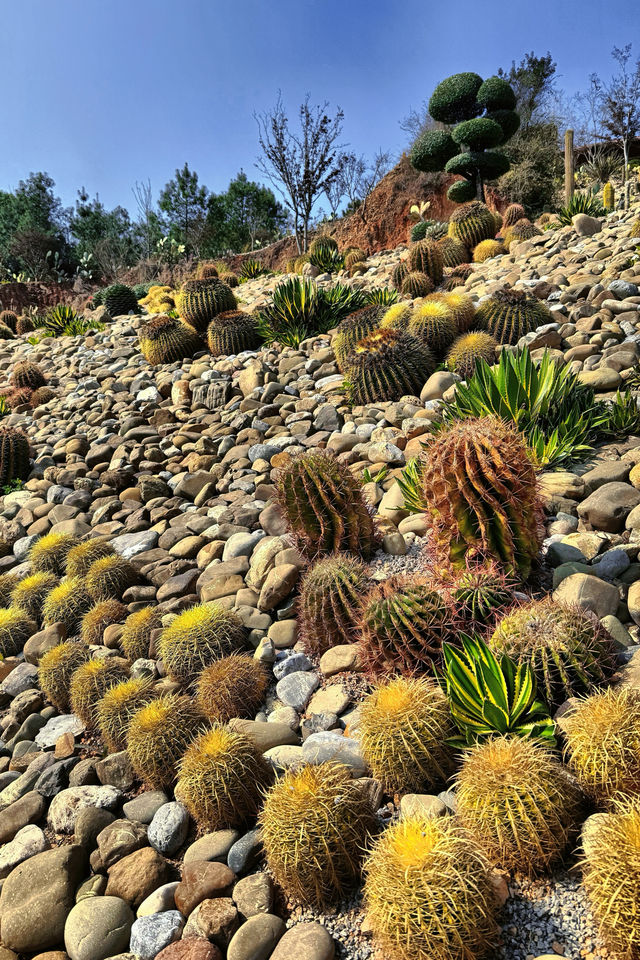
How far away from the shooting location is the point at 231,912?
240 centimetres

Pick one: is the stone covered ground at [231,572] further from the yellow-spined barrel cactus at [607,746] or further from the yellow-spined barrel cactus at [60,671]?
the yellow-spined barrel cactus at [607,746]

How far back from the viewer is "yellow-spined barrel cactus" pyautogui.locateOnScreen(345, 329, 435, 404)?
247 inches

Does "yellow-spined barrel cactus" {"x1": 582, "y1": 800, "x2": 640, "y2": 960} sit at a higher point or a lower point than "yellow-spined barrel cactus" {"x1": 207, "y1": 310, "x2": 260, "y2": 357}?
lower

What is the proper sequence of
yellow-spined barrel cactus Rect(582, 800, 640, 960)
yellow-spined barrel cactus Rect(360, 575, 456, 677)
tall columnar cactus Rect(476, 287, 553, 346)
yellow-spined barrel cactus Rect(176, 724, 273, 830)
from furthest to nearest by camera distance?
tall columnar cactus Rect(476, 287, 553, 346) → yellow-spined barrel cactus Rect(360, 575, 456, 677) → yellow-spined barrel cactus Rect(176, 724, 273, 830) → yellow-spined barrel cactus Rect(582, 800, 640, 960)

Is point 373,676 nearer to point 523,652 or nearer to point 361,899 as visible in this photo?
point 523,652

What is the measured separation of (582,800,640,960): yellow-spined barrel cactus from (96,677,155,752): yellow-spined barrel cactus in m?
2.43

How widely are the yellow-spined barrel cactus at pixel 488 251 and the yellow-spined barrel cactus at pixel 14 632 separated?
905 centimetres

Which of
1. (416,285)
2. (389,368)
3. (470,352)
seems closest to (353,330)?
(389,368)

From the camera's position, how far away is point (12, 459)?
7.52 metres

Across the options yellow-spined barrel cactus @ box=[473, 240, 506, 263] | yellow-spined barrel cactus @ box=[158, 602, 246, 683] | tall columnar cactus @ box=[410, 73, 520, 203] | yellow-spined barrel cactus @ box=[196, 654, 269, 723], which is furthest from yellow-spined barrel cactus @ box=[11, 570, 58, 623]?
tall columnar cactus @ box=[410, 73, 520, 203]

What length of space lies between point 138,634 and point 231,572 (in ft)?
2.60

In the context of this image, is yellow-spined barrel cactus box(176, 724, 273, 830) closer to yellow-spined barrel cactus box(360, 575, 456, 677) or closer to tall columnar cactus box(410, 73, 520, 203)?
yellow-spined barrel cactus box(360, 575, 456, 677)

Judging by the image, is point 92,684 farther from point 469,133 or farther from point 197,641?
point 469,133

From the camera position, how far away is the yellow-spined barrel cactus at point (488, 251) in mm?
10891
